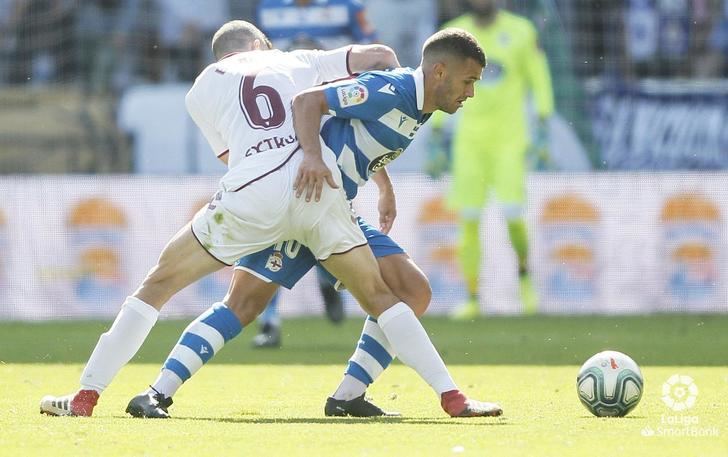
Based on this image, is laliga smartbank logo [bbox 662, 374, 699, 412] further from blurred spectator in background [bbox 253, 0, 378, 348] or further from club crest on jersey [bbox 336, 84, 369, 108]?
blurred spectator in background [bbox 253, 0, 378, 348]

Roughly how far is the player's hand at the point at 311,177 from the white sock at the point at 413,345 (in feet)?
1.93

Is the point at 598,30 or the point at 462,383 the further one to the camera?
the point at 598,30

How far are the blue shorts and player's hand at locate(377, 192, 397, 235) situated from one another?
39 cm

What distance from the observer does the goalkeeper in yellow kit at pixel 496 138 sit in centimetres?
1253

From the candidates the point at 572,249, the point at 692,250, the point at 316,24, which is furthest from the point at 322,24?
the point at 692,250

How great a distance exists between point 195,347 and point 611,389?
1747 millimetres

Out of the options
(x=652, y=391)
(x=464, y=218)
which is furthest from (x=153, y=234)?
(x=652, y=391)

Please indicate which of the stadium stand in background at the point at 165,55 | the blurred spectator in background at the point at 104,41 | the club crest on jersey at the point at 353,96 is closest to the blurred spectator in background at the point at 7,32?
the stadium stand in background at the point at 165,55

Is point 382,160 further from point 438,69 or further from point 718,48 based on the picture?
point 718,48

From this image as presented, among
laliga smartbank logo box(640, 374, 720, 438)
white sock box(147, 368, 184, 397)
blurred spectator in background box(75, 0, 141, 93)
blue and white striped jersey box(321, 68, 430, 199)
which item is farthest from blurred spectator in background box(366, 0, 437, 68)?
white sock box(147, 368, 184, 397)

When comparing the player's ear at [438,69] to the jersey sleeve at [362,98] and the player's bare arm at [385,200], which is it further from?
the player's bare arm at [385,200]

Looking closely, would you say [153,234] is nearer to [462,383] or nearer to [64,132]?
[64,132]

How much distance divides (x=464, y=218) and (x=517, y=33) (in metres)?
1.80

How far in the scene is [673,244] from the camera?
1273cm
